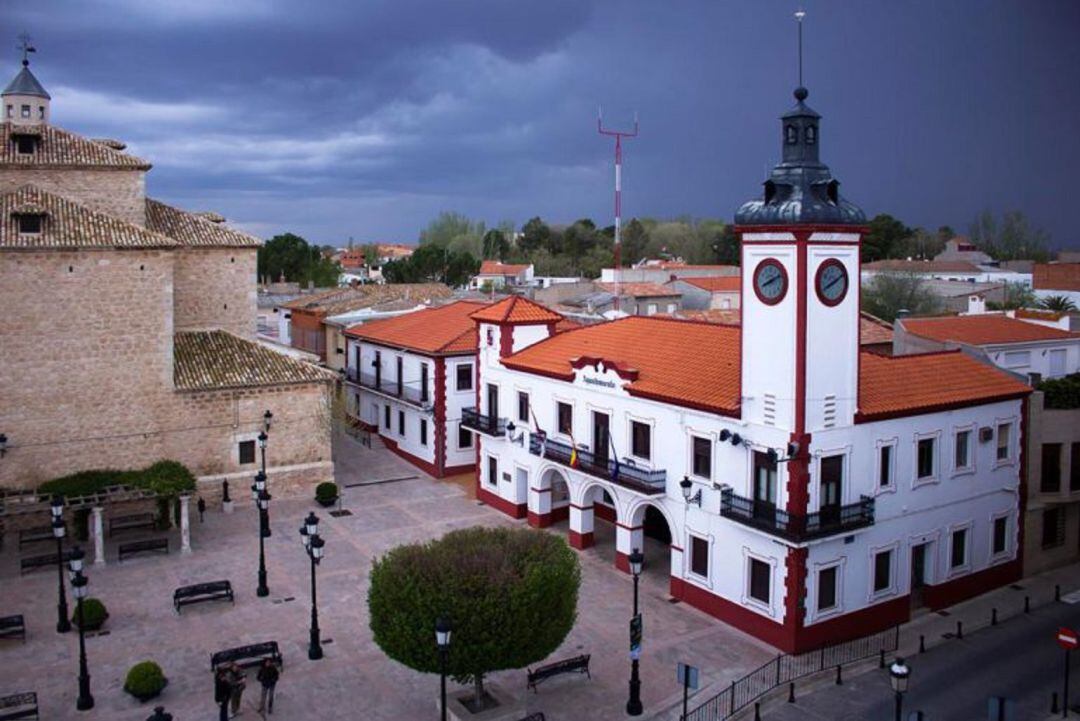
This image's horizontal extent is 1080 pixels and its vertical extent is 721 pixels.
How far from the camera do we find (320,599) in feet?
79.7

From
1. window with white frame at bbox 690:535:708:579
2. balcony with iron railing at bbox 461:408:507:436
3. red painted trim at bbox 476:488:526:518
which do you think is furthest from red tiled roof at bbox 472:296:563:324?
window with white frame at bbox 690:535:708:579

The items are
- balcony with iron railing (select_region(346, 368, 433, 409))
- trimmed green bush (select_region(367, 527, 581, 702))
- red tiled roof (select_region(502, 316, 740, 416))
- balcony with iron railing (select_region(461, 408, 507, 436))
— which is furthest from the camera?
balcony with iron railing (select_region(346, 368, 433, 409))

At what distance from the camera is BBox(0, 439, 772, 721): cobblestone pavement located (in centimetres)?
1900

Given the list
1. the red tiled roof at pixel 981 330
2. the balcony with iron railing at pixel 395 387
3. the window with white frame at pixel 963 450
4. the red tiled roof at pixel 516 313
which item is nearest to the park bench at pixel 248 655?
the red tiled roof at pixel 516 313

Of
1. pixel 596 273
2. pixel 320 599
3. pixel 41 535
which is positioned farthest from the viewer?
pixel 596 273

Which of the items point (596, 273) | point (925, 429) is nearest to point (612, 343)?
point (925, 429)

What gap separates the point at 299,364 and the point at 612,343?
467 inches

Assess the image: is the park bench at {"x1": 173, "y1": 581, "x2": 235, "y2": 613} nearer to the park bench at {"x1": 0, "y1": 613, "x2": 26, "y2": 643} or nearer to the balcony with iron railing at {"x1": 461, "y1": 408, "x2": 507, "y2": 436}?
the park bench at {"x1": 0, "y1": 613, "x2": 26, "y2": 643}

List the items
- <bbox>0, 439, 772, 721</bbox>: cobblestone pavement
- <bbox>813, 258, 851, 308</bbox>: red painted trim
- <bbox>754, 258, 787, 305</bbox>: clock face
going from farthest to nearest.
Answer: <bbox>754, 258, 787, 305</bbox>: clock face → <bbox>813, 258, 851, 308</bbox>: red painted trim → <bbox>0, 439, 772, 721</bbox>: cobblestone pavement

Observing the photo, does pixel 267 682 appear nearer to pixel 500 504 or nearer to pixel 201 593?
pixel 201 593

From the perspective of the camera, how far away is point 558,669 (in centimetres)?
1964

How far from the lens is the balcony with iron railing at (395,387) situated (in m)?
37.6

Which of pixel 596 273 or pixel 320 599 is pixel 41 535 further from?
pixel 596 273

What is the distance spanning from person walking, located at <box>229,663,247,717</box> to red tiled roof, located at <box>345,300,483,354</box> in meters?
19.2
